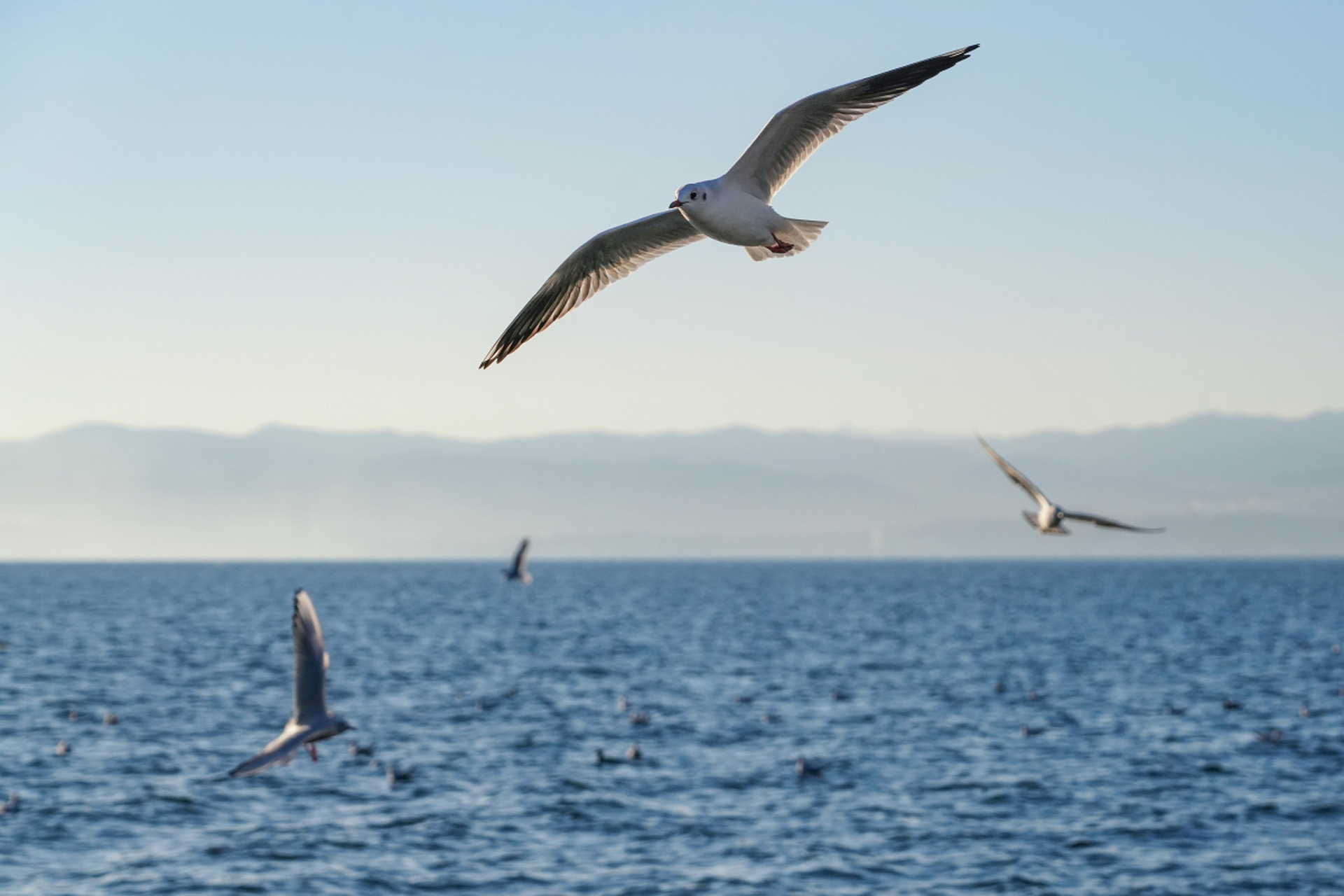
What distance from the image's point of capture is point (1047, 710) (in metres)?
49.5

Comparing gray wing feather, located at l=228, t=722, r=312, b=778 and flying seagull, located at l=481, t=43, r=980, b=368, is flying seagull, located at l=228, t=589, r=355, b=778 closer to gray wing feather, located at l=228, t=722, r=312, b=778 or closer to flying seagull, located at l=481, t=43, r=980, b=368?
gray wing feather, located at l=228, t=722, r=312, b=778

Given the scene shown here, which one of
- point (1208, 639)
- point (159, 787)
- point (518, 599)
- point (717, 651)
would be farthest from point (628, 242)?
point (518, 599)

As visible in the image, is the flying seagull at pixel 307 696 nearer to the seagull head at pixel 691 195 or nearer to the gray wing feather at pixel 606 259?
the gray wing feather at pixel 606 259

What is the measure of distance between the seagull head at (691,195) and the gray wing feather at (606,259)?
1.72 ft

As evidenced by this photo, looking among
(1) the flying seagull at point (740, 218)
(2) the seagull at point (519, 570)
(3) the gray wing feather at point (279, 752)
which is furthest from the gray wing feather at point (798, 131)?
(2) the seagull at point (519, 570)

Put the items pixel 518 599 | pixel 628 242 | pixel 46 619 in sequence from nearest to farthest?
1. pixel 628 242
2. pixel 46 619
3. pixel 518 599

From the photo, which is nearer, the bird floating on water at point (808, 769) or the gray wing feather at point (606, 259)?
the gray wing feather at point (606, 259)

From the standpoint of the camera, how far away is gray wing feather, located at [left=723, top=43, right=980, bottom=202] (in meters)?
8.95

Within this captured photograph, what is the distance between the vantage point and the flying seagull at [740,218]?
8.76 metres

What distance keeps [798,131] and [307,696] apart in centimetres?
1128

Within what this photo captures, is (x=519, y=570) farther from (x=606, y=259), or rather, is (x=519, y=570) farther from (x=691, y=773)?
(x=606, y=259)

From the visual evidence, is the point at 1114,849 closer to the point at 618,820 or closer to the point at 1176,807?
the point at 1176,807

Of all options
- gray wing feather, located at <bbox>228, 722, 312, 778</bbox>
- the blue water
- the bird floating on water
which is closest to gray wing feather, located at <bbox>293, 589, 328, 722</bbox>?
gray wing feather, located at <bbox>228, 722, 312, 778</bbox>

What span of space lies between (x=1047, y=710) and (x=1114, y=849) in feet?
69.8
